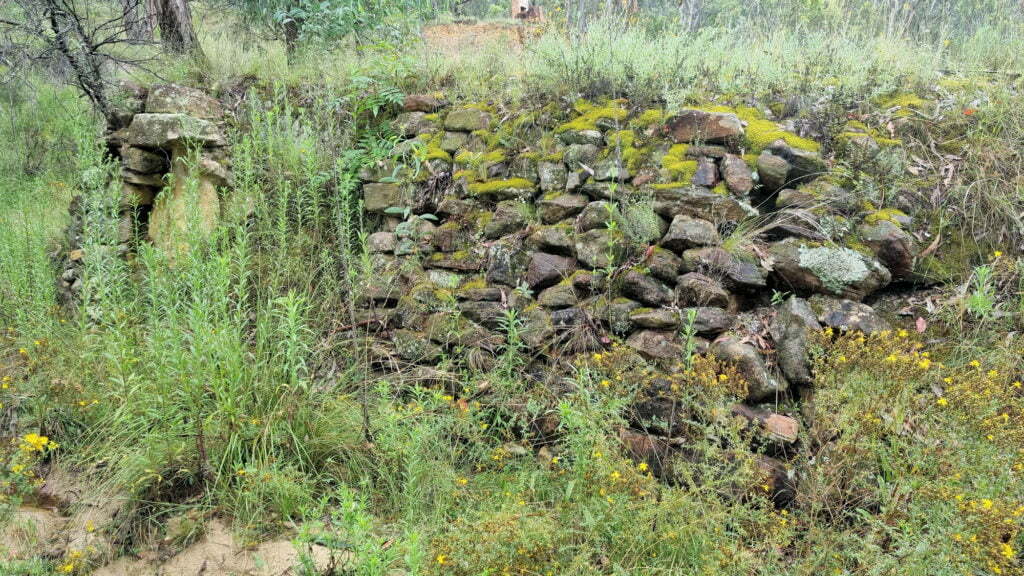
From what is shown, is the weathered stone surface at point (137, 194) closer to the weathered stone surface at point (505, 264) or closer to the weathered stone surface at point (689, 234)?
the weathered stone surface at point (505, 264)

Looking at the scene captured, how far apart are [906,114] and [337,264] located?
4497 mm

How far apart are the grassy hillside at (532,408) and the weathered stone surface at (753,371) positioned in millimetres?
130

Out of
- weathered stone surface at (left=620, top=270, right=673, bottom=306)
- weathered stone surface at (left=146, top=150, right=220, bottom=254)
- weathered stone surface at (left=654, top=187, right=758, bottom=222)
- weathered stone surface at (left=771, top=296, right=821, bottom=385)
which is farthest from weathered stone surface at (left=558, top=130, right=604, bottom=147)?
weathered stone surface at (left=146, top=150, right=220, bottom=254)

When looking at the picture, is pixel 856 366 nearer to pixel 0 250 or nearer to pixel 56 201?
pixel 0 250

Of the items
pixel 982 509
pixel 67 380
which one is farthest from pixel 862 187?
pixel 67 380

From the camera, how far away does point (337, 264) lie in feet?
14.4

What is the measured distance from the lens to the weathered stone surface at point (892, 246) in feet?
11.8

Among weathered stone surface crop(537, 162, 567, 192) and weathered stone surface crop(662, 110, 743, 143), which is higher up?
weathered stone surface crop(662, 110, 743, 143)

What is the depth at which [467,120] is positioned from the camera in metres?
4.97

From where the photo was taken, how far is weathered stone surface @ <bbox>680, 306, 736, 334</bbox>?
338 cm

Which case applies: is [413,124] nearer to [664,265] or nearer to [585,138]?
[585,138]

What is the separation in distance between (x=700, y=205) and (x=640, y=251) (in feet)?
1.70

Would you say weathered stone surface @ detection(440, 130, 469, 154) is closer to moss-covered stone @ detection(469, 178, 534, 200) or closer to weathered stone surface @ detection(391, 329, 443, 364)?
moss-covered stone @ detection(469, 178, 534, 200)

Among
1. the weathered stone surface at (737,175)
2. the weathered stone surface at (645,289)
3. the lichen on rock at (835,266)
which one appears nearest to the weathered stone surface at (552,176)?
the weathered stone surface at (645,289)
